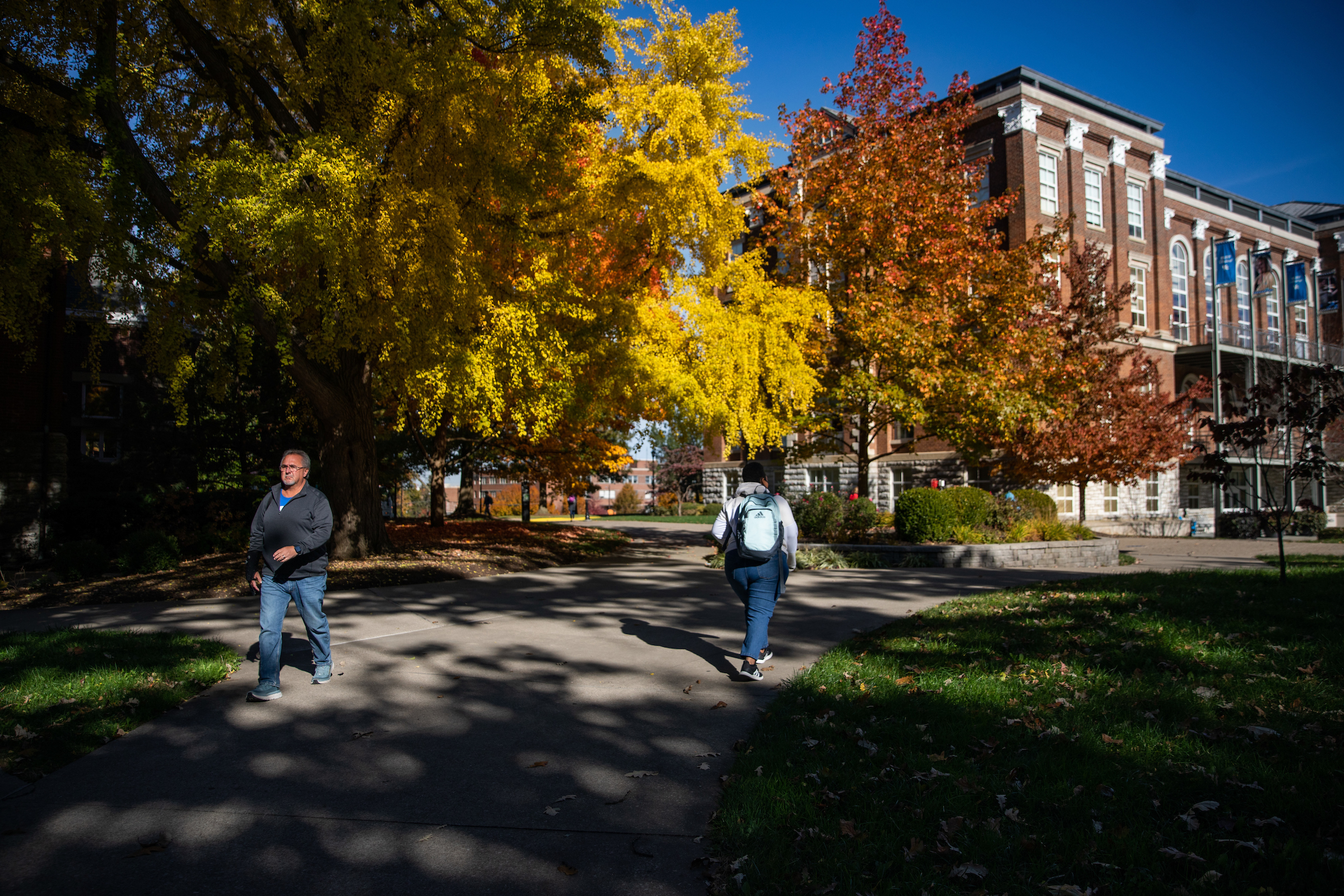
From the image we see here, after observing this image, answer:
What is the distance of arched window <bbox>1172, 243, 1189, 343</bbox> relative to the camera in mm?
33250

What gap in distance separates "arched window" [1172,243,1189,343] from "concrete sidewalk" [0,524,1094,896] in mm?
31928

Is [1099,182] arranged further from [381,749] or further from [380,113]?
[381,749]

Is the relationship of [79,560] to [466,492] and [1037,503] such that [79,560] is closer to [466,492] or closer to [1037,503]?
[466,492]

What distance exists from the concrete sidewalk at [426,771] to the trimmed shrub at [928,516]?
284 inches

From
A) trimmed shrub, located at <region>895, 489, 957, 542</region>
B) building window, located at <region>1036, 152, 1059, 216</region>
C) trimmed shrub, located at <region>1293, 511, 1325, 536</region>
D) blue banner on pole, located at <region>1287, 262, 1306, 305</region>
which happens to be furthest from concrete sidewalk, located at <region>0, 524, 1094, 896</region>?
blue banner on pole, located at <region>1287, 262, 1306, 305</region>

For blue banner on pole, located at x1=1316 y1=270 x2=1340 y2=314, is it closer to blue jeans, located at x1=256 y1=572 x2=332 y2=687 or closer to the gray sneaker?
blue jeans, located at x1=256 y1=572 x2=332 y2=687

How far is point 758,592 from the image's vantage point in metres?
6.29

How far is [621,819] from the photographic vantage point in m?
3.80

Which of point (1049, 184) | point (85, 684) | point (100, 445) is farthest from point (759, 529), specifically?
point (1049, 184)

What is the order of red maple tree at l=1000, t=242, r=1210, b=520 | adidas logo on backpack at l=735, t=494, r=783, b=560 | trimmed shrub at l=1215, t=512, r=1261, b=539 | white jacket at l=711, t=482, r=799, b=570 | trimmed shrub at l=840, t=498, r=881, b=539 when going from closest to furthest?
adidas logo on backpack at l=735, t=494, r=783, b=560, white jacket at l=711, t=482, r=799, b=570, trimmed shrub at l=840, t=498, r=881, b=539, red maple tree at l=1000, t=242, r=1210, b=520, trimmed shrub at l=1215, t=512, r=1261, b=539

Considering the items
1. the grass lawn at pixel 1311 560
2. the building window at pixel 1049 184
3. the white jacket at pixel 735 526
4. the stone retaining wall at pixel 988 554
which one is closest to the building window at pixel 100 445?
the stone retaining wall at pixel 988 554

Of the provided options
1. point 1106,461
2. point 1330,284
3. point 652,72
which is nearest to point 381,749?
point 652,72

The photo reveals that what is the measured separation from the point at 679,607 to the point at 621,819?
5887mm

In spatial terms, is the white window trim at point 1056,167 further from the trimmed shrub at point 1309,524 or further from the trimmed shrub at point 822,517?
the trimmed shrub at point 822,517
